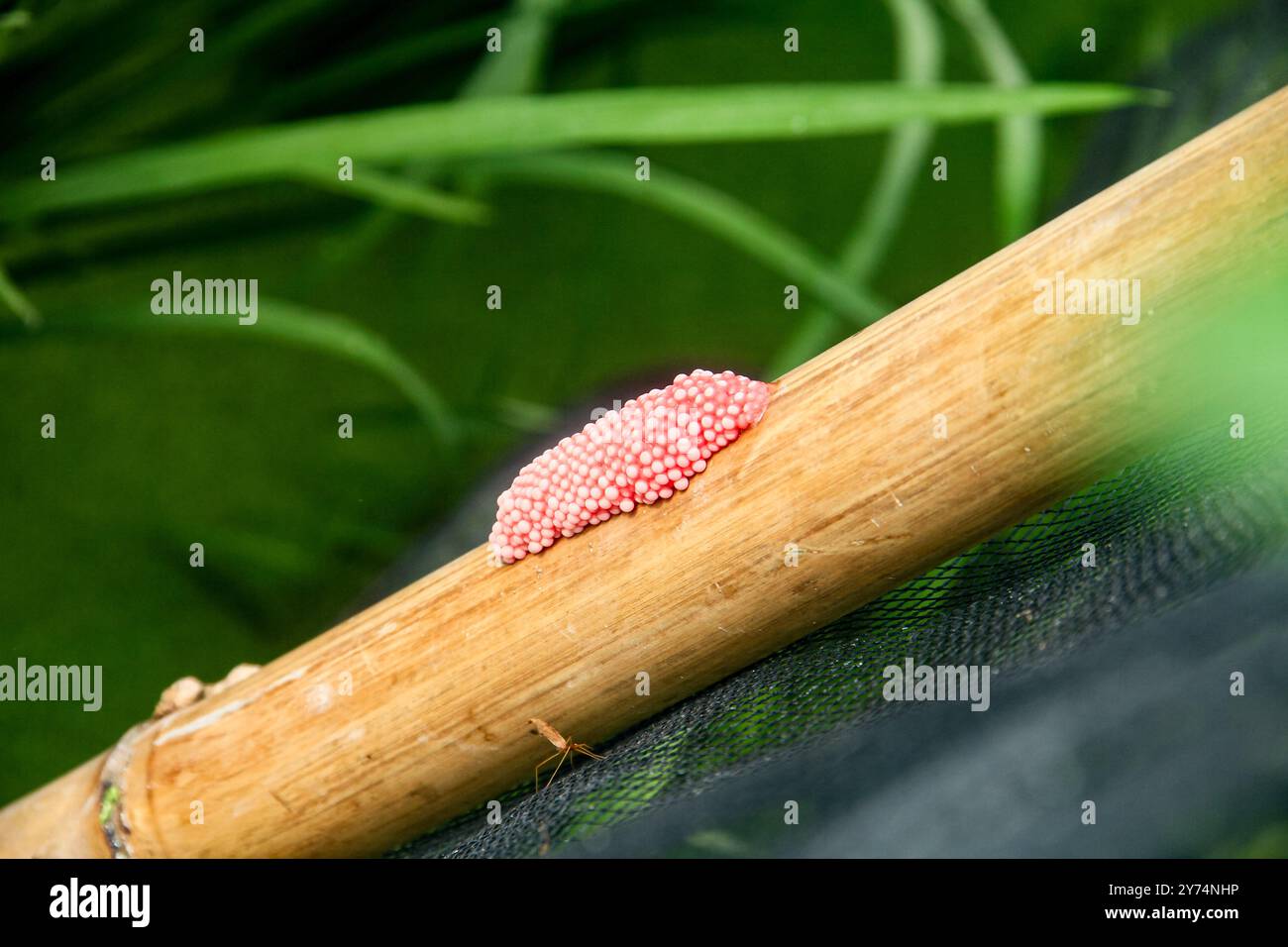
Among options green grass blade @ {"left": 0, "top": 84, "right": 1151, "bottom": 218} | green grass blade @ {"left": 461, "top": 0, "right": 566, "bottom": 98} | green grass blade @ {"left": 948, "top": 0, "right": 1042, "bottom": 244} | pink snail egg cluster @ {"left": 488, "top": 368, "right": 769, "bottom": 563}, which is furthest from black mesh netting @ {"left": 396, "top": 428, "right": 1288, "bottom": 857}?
green grass blade @ {"left": 461, "top": 0, "right": 566, "bottom": 98}

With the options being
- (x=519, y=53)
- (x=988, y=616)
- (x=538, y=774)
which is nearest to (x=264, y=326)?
(x=519, y=53)

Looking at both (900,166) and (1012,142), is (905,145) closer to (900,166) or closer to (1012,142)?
(900,166)

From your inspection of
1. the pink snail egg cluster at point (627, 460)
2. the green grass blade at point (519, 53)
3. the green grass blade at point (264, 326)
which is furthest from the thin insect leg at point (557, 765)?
the green grass blade at point (519, 53)

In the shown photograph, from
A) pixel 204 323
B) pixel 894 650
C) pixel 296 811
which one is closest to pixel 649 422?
pixel 894 650

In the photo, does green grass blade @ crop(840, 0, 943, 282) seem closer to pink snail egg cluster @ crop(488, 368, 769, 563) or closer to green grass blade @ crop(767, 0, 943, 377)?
green grass blade @ crop(767, 0, 943, 377)
